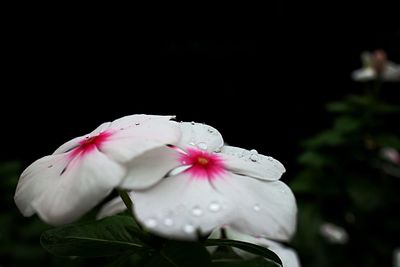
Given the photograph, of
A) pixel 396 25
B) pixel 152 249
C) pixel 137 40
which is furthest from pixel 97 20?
pixel 152 249

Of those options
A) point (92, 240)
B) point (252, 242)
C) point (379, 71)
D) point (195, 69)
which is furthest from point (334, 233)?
point (92, 240)

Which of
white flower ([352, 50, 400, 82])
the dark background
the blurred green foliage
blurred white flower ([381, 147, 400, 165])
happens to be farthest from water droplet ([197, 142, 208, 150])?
the dark background

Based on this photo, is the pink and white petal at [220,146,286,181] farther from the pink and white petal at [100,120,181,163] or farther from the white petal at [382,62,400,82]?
the white petal at [382,62,400,82]

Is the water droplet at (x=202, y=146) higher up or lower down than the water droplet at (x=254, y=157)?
higher up

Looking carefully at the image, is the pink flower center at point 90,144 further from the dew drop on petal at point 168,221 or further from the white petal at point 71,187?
the dew drop on petal at point 168,221

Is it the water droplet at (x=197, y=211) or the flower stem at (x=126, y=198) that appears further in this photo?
the flower stem at (x=126, y=198)

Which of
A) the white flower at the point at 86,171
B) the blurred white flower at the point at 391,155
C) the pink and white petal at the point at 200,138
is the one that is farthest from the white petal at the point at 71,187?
the blurred white flower at the point at 391,155

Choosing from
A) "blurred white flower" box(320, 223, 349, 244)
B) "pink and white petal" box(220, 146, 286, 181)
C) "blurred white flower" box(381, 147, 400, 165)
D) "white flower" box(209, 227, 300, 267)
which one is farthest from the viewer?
"blurred white flower" box(381, 147, 400, 165)
